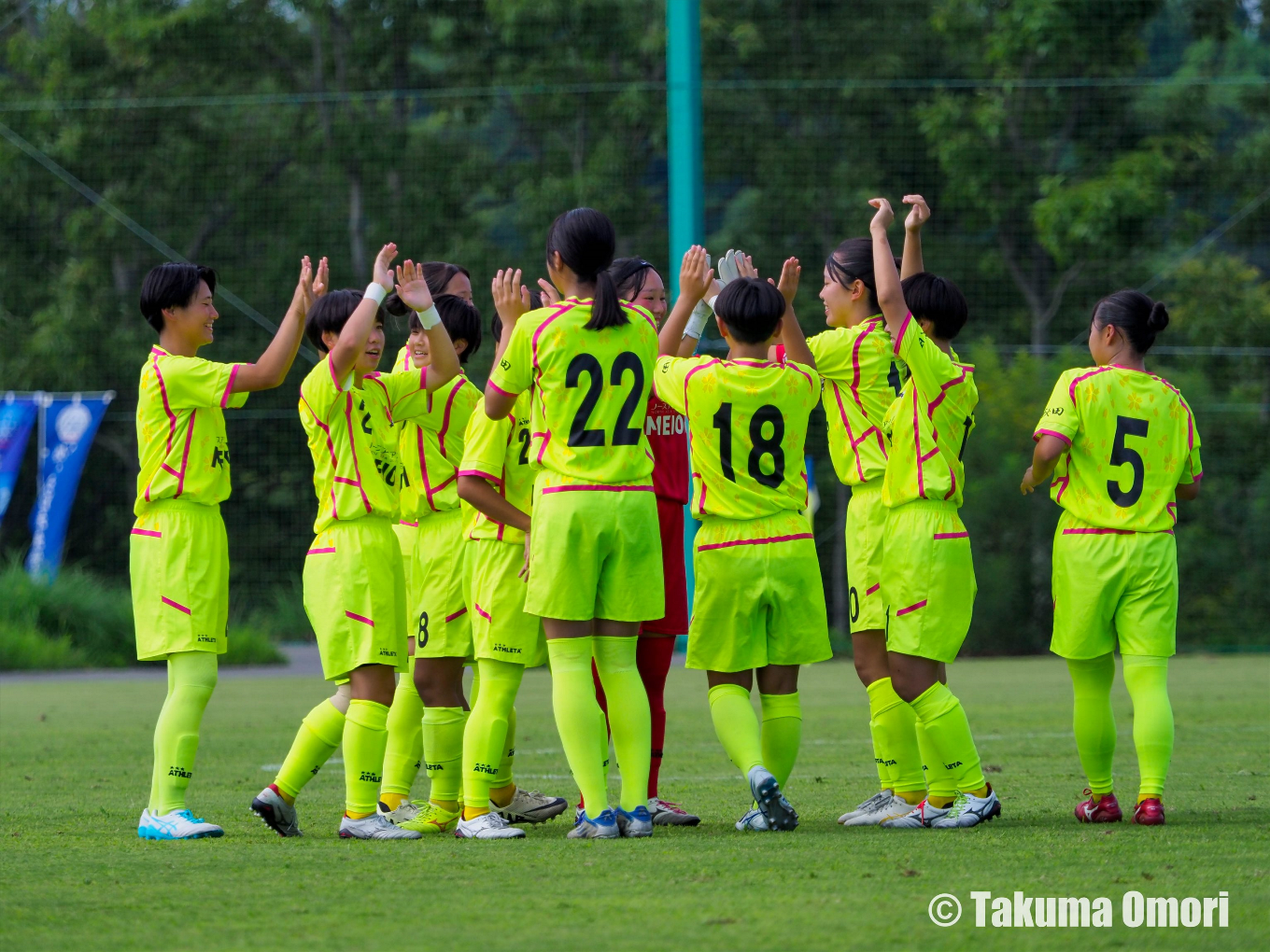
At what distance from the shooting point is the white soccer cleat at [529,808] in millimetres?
5777

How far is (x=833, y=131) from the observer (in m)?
20.6

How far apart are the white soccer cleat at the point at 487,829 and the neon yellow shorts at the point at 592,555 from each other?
72 cm

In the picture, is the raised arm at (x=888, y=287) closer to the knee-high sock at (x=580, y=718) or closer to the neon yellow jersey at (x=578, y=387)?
the neon yellow jersey at (x=578, y=387)

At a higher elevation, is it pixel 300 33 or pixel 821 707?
pixel 300 33

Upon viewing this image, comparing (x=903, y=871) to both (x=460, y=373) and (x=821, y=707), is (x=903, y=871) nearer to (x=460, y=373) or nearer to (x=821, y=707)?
(x=460, y=373)

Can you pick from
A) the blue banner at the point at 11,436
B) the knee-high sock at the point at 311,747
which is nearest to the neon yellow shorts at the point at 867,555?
the knee-high sock at the point at 311,747

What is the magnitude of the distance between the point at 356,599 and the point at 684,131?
10.5 meters

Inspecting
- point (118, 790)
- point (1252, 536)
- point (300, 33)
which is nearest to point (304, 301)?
point (118, 790)

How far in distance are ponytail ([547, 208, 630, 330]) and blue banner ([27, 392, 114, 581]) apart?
44.0 feet

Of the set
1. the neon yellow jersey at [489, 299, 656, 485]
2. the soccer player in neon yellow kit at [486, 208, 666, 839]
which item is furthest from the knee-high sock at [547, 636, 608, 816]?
the neon yellow jersey at [489, 299, 656, 485]

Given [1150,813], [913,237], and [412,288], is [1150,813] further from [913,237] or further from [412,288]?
[412,288]

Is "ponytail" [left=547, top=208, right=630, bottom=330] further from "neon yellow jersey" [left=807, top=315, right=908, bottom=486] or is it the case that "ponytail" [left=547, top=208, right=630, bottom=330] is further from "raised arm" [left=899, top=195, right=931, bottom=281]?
"raised arm" [left=899, top=195, right=931, bottom=281]

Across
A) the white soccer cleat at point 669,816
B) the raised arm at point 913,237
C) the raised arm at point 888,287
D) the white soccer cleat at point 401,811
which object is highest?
the raised arm at point 913,237

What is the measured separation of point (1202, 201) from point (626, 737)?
56.4ft
